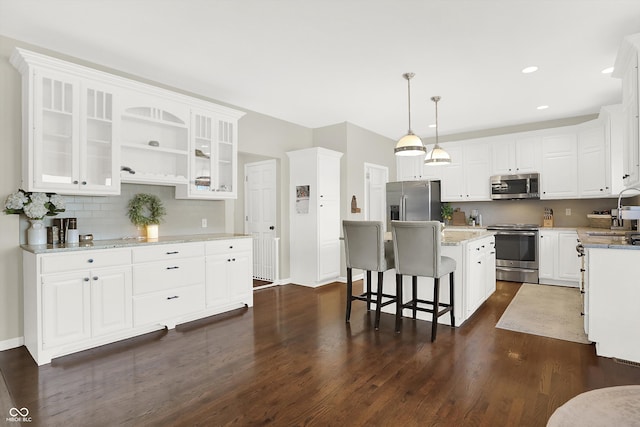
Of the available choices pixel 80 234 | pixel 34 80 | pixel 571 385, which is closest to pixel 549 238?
pixel 571 385

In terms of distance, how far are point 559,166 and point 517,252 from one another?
153cm

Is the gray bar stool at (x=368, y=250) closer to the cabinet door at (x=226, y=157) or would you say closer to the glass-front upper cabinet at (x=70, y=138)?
the cabinet door at (x=226, y=157)

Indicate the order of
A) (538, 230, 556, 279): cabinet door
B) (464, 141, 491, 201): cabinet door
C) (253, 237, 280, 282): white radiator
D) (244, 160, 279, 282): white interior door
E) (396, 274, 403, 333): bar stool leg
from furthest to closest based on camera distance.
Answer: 1. (464, 141, 491, 201): cabinet door
2. (244, 160, 279, 282): white interior door
3. (253, 237, 280, 282): white radiator
4. (538, 230, 556, 279): cabinet door
5. (396, 274, 403, 333): bar stool leg

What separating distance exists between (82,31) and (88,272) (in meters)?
2.05

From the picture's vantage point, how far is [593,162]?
205 inches

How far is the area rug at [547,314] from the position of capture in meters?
3.34

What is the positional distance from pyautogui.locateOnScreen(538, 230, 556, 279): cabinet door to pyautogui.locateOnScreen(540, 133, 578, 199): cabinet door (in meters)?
0.69

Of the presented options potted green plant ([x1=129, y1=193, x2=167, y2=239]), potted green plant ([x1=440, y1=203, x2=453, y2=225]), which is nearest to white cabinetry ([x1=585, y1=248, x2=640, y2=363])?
potted green plant ([x1=440, y1=203, x2=453, y2=225])

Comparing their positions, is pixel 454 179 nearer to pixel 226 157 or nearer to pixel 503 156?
pixel 503 156

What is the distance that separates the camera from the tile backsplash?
3.42 metres

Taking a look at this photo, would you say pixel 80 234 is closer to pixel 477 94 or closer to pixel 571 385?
pixel 571 385

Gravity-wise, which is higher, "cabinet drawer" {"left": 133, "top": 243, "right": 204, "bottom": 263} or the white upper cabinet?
the white upper cabinet

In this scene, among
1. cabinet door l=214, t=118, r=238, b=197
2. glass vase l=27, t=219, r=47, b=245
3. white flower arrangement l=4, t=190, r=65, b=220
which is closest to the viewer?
white flower arrangement l=4, t=190, r=65, b=220

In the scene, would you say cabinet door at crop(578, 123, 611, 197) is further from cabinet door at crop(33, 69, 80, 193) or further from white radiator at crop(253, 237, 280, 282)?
cabinet door at crop(33, 69, 80, 193)
